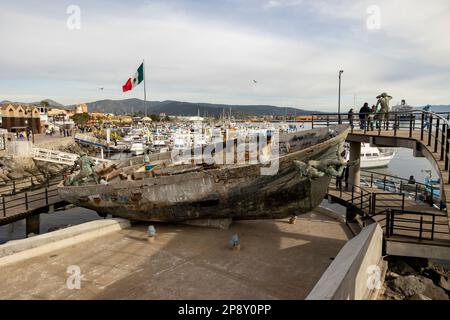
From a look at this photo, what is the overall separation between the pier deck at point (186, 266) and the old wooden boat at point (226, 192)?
873mm

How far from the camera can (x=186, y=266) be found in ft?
29.0

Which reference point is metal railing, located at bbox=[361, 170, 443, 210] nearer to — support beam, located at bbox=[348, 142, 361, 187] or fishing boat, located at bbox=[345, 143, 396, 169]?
support beam, located at bbox=[348, 142, 361, 187]

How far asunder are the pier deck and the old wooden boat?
2.86 feet

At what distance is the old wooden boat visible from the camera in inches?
409

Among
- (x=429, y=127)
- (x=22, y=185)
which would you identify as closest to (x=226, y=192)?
(x=429, y=127)

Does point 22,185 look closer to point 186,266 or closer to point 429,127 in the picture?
point 186,266

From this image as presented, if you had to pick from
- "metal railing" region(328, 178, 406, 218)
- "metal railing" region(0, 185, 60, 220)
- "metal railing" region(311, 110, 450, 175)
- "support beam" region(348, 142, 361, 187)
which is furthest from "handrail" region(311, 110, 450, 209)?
"metal railing" region(0, 185, 60, 220)

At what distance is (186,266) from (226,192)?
316cm

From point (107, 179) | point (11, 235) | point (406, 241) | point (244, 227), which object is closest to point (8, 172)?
point (11, 235)

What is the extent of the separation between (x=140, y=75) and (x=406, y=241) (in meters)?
21.5

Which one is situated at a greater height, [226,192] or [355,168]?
[355,168]
